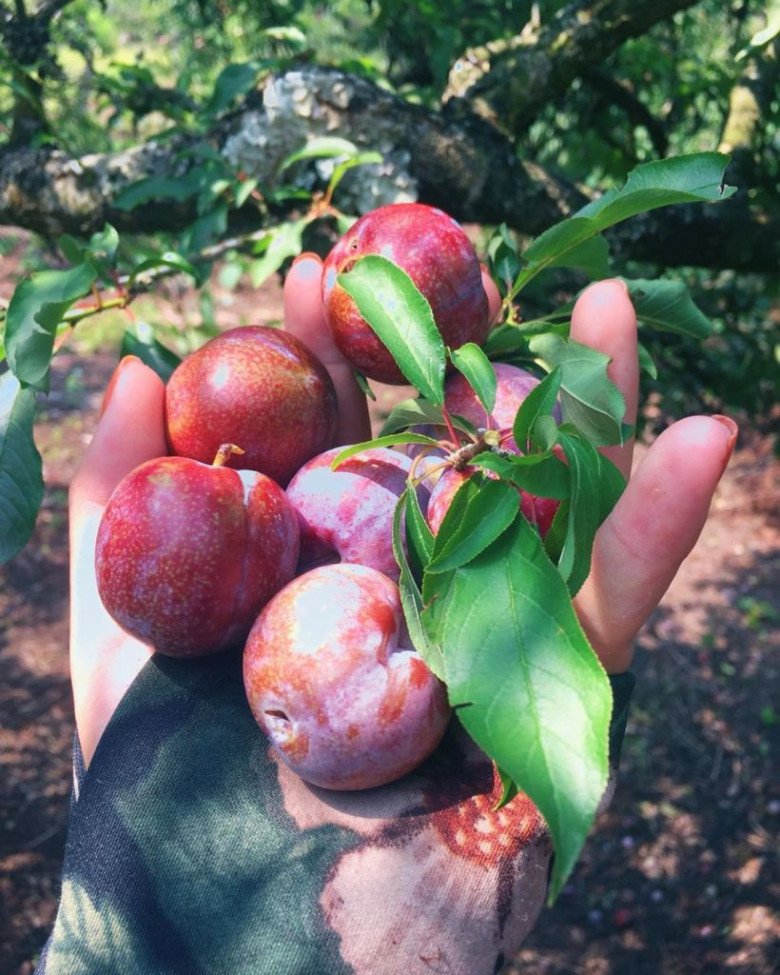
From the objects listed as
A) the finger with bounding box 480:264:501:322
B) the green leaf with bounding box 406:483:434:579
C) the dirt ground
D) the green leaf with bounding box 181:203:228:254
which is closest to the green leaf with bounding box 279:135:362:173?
the green leaf with bounding box 181:203:228:254

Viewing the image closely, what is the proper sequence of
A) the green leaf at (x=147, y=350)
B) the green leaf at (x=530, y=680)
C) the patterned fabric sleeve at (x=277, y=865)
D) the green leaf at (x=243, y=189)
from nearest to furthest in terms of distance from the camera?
the green leaf at (x=530, y=680)
the patterned fabric sleeve at (x=277, y=865)
the green leaf at (x=147, y=350)
the green leaf at (x=243, y=189)

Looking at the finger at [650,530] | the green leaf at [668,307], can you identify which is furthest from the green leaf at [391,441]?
the green leaf at [668,307]

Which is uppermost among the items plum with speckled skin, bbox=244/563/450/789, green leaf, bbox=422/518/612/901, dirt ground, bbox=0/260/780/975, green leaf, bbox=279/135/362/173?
green leaf, bbox=279/135/362/173

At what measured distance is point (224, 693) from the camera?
1145mm

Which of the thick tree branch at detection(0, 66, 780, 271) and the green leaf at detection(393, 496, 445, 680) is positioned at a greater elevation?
the thick tree branch at detection(0, 66, 780, 271)

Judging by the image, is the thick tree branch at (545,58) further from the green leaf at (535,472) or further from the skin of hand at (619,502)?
the green leaf at (535,472)

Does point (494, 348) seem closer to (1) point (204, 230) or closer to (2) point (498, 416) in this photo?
(2) point (498, 416)

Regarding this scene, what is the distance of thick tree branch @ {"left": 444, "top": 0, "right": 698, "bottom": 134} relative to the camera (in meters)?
1.61

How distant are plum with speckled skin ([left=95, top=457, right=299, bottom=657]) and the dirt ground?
1.48 m

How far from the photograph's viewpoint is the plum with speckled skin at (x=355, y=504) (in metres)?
1.08

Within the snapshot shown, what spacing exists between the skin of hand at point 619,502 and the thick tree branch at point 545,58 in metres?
0.54

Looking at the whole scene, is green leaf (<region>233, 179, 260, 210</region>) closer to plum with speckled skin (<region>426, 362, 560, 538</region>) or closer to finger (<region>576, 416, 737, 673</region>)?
plum with speckled skin (<region>426, 362, 560, 538</region>)

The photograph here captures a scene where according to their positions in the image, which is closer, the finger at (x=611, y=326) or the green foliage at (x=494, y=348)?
the green foliage at (x=494, y=348)

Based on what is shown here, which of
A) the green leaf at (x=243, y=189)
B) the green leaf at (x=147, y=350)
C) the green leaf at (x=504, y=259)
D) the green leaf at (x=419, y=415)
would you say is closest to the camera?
the green leaf at (x=419, y=415)
